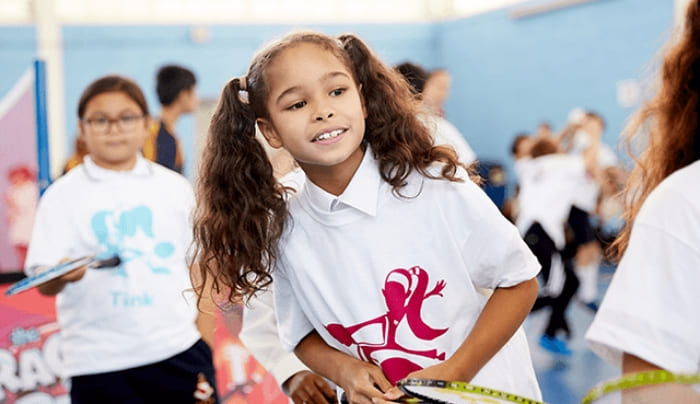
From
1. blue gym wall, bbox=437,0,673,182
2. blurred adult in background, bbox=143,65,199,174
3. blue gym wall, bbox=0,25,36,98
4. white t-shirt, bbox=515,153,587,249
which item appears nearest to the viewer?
blurred adult in background, bbox=143,65,199,174

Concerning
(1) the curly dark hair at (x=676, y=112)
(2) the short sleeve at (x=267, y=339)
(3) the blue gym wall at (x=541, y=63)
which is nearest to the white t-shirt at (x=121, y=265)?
(2) the short sleeve at (x=267, y=339)

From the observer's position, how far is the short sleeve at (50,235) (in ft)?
8.00

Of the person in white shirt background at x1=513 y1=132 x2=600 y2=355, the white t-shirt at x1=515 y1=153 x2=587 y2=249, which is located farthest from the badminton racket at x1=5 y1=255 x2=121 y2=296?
the white t-shirt at x1=515 y1=153 x2=587 y2=249

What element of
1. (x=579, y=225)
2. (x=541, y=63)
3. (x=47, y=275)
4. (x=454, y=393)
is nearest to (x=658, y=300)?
(x=454, y=393)

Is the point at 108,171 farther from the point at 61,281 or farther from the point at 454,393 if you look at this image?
the point at 454,393

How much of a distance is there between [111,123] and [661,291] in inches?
83.6

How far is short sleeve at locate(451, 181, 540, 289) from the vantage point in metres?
1.48

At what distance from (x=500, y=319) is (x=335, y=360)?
354 mm

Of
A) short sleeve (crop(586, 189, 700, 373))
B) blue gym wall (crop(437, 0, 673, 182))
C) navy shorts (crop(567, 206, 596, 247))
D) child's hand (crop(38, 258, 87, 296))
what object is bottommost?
navy shorts (crop(567, 206, 596, 247))

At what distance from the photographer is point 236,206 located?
167 centimetres

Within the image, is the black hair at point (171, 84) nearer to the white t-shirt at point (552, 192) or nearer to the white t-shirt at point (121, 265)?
the white t-shirt at point (121, 265)

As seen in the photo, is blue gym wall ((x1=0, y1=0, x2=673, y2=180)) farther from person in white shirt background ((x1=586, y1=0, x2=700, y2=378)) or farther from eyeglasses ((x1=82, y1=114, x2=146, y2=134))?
person in white shirt background ((x1=586, y1=0, x2=700, y2=378))

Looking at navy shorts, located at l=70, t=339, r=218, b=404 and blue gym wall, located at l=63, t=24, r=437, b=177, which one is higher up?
blue gym wall, located at l=63, t=24, r=437, b=177

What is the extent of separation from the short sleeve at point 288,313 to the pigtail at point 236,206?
0.03 meters
